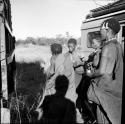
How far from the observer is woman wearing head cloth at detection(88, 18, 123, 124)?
254 centimetres

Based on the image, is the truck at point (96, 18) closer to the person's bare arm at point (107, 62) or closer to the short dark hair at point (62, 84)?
the short dark hair at point (62, 84)

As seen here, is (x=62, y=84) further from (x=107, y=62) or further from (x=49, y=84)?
(x=107, y=62)

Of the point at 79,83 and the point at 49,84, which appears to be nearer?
the point at 49,84

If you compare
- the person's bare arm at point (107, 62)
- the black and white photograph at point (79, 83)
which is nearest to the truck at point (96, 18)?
the black and white photograph at point (79, 83)

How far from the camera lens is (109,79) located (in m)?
2.59

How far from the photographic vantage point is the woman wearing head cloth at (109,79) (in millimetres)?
2537

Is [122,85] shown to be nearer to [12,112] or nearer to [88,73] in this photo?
[88,73]

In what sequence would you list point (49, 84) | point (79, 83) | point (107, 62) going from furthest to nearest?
point (79, 83) < point (49, 84) < point (107, 62)

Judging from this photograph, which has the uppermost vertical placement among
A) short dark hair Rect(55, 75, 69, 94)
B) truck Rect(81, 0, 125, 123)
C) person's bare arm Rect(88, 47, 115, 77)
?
truck Rect(81, 0, 125, 123)

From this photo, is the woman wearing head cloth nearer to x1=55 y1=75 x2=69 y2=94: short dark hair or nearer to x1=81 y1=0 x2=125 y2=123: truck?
x1=55 y1=75 x2=69 y2=94: short dark hair

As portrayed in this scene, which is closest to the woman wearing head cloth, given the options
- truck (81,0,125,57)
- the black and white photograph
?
the black and white photograph

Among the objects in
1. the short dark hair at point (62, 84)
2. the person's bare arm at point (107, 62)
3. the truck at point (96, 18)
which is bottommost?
the short dark hair at point (62, 84)

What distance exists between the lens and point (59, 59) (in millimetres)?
3707

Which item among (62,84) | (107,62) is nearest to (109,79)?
(107,62)
